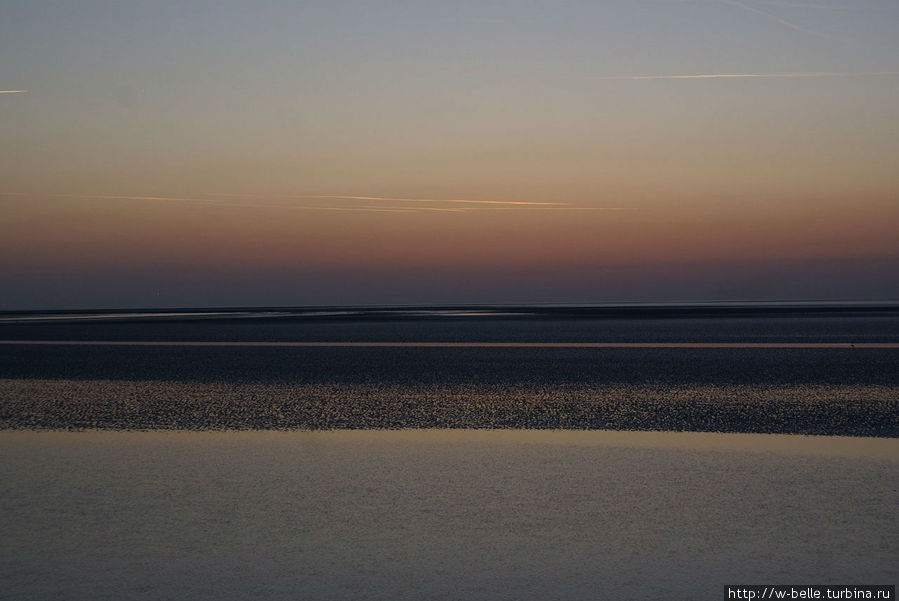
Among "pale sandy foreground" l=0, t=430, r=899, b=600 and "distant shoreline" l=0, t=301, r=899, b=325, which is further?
"distant shoreline" l=0, t=301, r=899, b=325

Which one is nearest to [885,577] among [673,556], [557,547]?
[673,556]

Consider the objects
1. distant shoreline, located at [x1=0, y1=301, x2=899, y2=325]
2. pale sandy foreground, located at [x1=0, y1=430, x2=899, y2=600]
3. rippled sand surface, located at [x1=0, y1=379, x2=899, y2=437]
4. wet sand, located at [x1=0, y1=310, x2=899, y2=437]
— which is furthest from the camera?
distant shoreline, located at [x1=0, y1=301, x2=899, y2=325]

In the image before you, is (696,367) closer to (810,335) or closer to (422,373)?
(422,373)

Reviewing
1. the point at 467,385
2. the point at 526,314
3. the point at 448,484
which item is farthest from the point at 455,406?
the point at 526,314

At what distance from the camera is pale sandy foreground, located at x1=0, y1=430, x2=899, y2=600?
4.32 metres

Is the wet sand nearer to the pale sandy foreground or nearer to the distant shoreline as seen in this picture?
the pale sandy foreground

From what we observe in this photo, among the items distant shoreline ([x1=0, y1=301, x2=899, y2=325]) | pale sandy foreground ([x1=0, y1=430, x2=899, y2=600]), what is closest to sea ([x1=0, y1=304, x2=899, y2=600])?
pale sandy foreground ([x1=0, y1=430, x2=899, y2=600])

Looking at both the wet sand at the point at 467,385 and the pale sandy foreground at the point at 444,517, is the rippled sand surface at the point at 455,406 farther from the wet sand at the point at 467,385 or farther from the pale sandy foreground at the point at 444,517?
the pale sandy foreground at the point at 444,517

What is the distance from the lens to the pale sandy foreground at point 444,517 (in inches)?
170

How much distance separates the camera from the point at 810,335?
25031 mm

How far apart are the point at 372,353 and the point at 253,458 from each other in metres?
12.2

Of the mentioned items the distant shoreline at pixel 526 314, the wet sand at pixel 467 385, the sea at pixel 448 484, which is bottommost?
the distant shoreline at pixel 526 314

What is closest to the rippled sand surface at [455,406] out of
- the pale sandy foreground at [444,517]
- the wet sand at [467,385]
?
the wet sand at [467,385]

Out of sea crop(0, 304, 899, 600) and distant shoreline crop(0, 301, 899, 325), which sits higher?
sea crop(0, 304, 899, 600)
